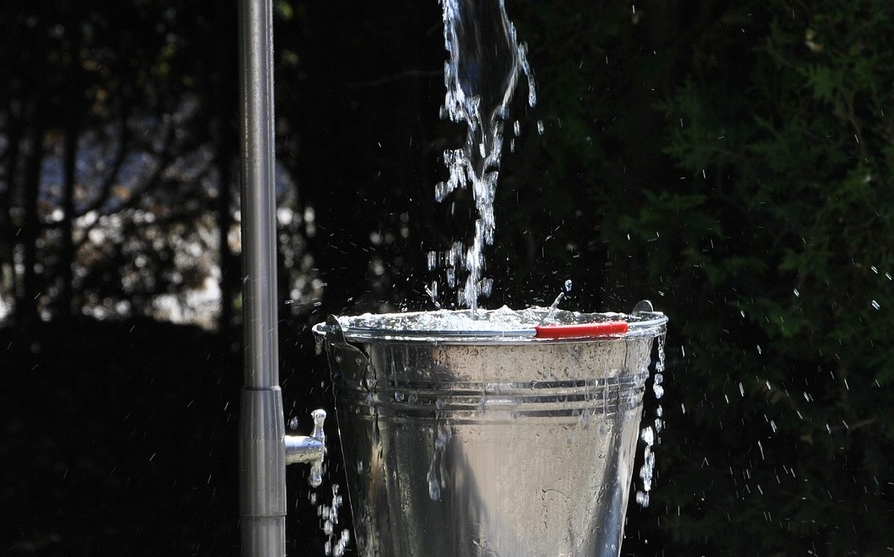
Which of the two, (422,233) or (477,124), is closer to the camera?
(477,124)

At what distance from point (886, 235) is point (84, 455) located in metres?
2.89

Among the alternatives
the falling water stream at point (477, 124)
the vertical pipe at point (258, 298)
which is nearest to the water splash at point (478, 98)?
the falling water stream at point (477, 124)

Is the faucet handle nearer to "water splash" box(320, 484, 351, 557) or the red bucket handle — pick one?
the red bucket handle

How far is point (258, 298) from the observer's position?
1.62 metres

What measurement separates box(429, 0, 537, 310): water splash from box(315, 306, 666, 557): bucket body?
0.82 meters

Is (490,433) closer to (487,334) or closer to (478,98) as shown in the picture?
(487,334)

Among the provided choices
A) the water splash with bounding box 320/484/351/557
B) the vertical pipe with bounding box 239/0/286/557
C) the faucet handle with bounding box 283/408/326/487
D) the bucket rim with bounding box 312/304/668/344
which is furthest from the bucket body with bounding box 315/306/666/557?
the water splash with bounding box 320/484/351/557

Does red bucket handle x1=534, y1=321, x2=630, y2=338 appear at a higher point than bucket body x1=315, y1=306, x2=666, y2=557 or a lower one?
higher

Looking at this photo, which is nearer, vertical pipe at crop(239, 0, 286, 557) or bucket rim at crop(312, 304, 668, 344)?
vertical pipe at crop(239, 0, 286, 557)

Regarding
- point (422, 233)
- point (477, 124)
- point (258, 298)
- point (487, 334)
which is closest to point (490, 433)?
point (487, 334)

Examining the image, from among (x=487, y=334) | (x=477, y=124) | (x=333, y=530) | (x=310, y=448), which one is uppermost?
(x=477, y=124)

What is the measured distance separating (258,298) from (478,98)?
62.8 inches

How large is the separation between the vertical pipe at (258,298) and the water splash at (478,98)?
1.18m

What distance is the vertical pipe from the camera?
5.33 feet
